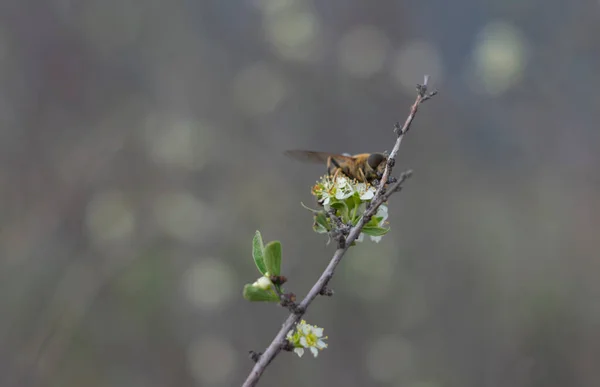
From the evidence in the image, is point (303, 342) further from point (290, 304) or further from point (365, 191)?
point (365, 191)

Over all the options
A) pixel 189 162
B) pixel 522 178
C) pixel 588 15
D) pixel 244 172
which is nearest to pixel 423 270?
pixel 522 178

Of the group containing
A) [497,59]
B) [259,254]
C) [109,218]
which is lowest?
[109,218]

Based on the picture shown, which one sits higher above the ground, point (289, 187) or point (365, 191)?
point (365, 191)

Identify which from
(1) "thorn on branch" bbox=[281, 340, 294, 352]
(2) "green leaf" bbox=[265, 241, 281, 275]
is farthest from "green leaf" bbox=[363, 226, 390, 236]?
(1) "thorn on branch" bbox=[281, 340, 294, 352]

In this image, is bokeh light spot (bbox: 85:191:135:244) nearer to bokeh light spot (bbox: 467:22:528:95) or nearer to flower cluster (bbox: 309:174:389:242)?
flower cluster (bbox: 309:174:389:242)

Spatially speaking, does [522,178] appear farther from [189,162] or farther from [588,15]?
[189,162]

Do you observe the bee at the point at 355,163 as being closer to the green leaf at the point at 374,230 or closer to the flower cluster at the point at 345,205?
the flower cluster at the point at 345,205

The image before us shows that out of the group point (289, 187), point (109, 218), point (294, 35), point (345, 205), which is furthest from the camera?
point (294, 35)

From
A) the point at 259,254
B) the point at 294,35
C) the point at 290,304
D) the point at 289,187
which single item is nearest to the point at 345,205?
the point at 259,254
